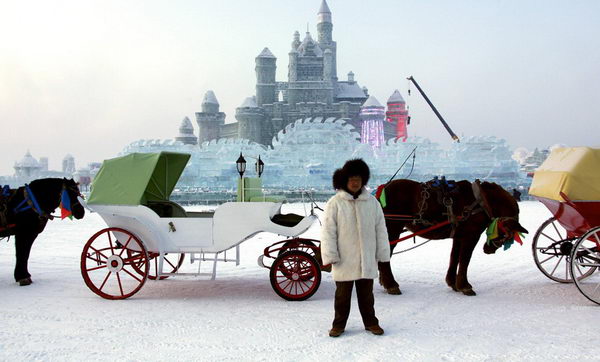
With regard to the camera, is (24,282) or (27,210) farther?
(27,210)

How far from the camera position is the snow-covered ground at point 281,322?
12.0ft

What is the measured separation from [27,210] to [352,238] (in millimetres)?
4696

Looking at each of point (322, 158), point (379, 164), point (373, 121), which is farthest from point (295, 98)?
point (379, 164)

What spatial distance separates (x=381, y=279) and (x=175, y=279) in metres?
2.80

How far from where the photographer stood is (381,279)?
18.4ft

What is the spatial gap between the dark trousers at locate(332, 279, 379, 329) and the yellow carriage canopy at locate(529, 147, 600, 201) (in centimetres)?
259

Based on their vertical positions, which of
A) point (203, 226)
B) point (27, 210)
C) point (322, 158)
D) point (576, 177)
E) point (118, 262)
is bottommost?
point (118, 262)

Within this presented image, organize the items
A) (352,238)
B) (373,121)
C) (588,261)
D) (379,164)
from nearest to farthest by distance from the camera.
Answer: (352,238), (588,261), (379,164), (373,121)

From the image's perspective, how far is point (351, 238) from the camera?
12.8ft

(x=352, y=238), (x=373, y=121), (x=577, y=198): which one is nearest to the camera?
(x=352, y=238)

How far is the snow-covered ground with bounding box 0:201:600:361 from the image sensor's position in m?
3.66

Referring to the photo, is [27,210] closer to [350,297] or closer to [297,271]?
[297,271]

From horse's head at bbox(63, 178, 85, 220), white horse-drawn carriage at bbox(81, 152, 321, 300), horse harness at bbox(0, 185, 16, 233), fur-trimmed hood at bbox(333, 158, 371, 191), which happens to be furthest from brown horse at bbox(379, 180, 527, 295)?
horse harness at bbox(0, 185, 16, 233)

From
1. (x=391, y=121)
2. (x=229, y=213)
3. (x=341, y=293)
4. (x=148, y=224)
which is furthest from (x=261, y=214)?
(x=391, y=121)
